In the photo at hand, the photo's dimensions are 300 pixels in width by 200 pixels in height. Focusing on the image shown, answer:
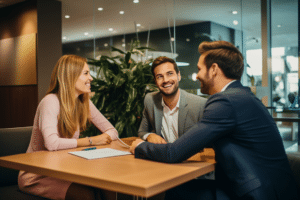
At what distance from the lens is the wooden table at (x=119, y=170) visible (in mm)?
1034

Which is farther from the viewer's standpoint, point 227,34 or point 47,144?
point 227,34

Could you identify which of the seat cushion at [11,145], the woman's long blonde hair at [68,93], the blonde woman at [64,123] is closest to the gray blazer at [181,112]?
the blonde woman at [64,123]

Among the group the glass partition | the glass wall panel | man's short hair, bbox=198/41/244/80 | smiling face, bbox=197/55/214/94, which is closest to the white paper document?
smiling face, bbox=197/55/214/94

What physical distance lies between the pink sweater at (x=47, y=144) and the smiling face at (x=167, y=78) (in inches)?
30.0

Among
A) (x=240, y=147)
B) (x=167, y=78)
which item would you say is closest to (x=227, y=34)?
(x=167, y=78)

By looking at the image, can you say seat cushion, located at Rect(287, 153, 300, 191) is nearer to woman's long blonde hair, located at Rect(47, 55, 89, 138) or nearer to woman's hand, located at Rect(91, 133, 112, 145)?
woman's hand, located at Rect(91, 133, 112, 145)

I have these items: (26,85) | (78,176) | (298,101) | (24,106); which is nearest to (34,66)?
(26,85)

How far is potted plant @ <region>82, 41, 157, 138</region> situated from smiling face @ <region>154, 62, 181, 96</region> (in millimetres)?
830

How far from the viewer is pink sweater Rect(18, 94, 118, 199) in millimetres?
1653

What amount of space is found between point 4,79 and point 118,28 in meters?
2.88

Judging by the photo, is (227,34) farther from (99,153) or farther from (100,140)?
(99,153)

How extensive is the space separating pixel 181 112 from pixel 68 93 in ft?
2.78

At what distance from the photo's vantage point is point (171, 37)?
546 centimetres

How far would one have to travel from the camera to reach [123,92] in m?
3.36
